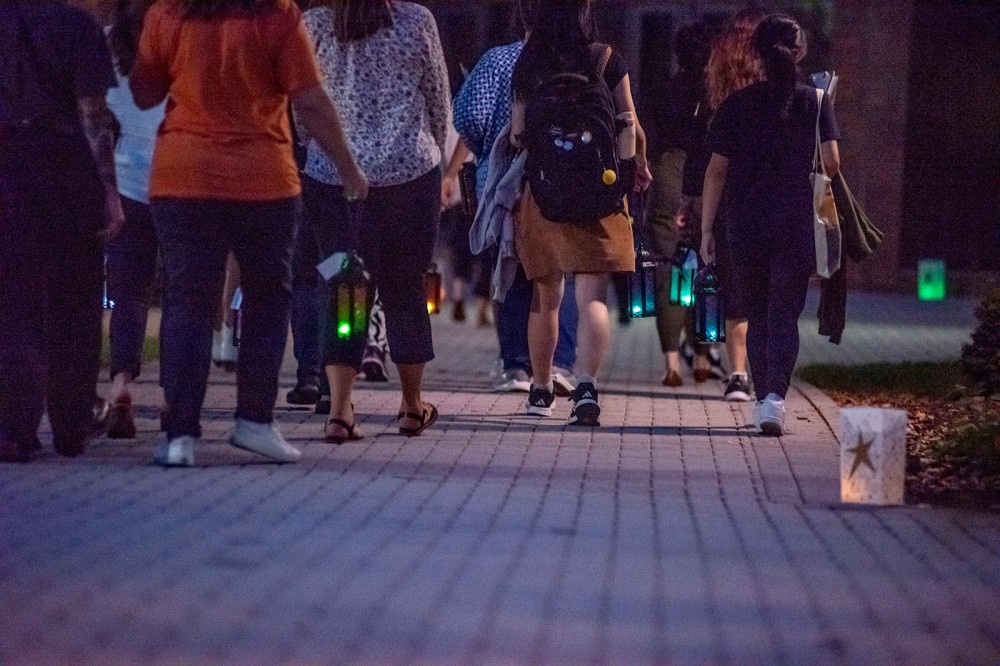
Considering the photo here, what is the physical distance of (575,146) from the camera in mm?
9164

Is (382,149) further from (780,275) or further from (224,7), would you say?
(780,275)

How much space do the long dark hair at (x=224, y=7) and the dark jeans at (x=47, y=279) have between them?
672mm

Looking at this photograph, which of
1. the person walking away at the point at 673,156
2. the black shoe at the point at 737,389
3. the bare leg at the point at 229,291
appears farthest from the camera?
the person walking away at the point at 673,156

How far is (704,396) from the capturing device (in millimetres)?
11258

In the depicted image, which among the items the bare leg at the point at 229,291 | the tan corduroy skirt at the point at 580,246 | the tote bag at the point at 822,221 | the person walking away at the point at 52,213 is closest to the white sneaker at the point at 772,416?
the tote bag at the point at 822,221

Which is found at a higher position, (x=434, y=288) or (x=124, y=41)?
(x=124, y=41)

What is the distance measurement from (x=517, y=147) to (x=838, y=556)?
3.82 metres

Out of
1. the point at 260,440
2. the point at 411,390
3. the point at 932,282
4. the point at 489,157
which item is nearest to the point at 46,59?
the point at 260,440

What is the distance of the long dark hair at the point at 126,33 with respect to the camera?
8.41 m

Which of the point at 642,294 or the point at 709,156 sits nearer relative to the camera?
the point at 709,156

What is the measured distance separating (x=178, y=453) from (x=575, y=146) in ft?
8.39

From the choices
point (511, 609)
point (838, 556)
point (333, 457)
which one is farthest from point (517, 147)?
point (511, 609)

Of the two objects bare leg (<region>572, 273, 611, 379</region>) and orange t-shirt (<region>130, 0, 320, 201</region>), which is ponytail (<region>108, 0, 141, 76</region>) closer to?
orange t-shirt (<region>130, 0, 320, 201</region>)

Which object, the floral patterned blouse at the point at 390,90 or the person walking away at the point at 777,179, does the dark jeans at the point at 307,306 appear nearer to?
the floral patterned blouse at the point at 390,90
